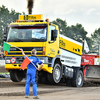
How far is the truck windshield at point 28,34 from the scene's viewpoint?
12.9 m

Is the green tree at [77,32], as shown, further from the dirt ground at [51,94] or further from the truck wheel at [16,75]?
the dirt ground at [51,94]

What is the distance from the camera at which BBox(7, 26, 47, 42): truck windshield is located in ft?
42.2

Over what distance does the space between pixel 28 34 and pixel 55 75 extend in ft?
7.66

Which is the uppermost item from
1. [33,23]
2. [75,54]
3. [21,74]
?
[33,23]

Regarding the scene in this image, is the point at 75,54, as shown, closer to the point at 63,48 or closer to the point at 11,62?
the point at 63,48

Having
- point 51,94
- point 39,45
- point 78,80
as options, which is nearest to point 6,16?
point 78,80

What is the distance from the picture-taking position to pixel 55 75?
1344 cm

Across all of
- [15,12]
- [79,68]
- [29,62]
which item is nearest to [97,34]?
[15,12]

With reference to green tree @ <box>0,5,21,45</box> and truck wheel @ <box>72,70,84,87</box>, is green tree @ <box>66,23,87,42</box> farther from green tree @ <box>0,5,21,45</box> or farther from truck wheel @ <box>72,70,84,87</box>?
truck wheel @ <box>72,70,84,87</box>

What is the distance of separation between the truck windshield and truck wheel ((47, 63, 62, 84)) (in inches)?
64.6

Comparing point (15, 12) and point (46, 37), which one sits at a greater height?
point (15, 12)

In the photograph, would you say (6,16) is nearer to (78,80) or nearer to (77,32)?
(77,32)

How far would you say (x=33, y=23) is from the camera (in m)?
13.2

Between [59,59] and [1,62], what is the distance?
20.2 metres
